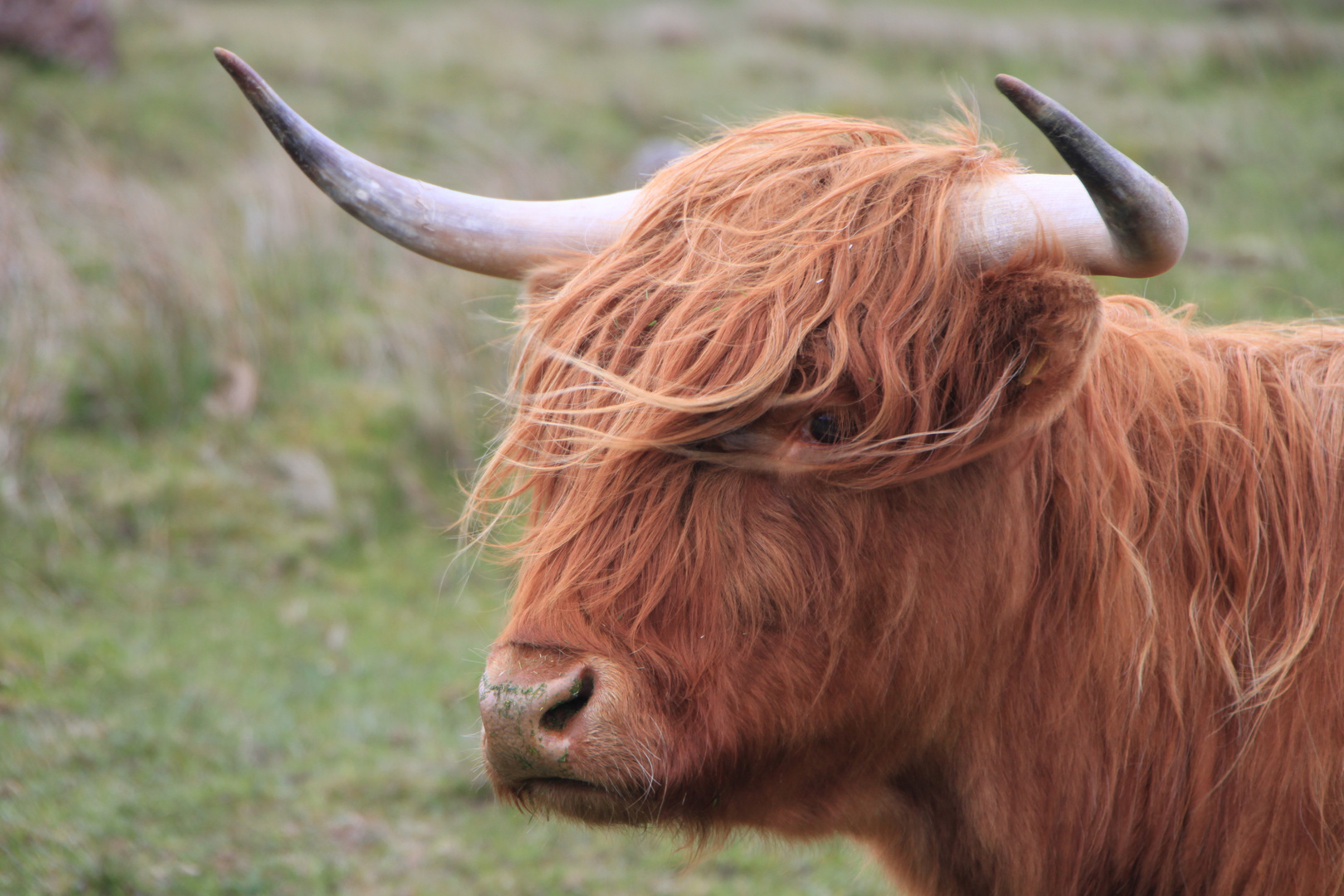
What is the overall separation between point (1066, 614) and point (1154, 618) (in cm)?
14

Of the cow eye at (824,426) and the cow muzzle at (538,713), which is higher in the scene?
the cow eye at (824,426)

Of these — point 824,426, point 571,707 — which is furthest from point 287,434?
point 824,426

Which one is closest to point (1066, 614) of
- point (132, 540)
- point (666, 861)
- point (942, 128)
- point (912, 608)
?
point (912, 608)

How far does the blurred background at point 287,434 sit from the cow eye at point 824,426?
2.72 feet

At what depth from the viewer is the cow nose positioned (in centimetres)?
157

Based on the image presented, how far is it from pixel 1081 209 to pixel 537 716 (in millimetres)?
1118

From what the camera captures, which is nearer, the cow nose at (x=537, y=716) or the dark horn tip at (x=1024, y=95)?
the dark horn tip at (x=1024, y=95)

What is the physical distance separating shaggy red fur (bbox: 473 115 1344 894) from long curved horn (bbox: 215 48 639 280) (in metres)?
0.21

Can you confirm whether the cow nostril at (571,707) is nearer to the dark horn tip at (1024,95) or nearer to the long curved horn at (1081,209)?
the long curved horn at (1081,209)

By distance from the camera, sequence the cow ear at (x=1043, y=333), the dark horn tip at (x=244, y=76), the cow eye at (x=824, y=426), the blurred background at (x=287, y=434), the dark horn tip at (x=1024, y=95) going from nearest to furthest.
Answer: the dark horn tip at (x=1024, y=95)
the cow ear at (x=1043, y=333)
the cow eye at (x=824, y=426)
the dark horn tip at (x=244, y=76)
the blurred background at (x=287, y=434)

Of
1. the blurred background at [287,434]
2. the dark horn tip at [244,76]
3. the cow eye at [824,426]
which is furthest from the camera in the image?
the blurred background at [287,434]

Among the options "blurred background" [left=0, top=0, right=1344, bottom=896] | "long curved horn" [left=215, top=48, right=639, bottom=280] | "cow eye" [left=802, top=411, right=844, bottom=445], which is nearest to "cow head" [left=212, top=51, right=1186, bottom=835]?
"cow eye" [left=802, top=411, right=844, bottom=445]

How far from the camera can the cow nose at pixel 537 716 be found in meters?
1.57

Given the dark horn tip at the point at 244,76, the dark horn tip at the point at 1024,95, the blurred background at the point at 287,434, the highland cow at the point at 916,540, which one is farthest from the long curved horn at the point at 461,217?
the dark horn tip at the point at 1024,95
